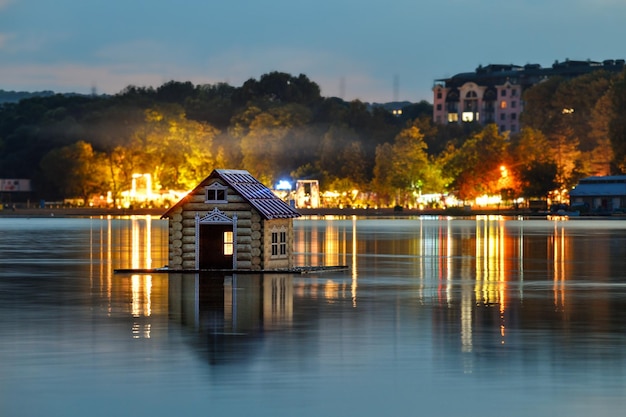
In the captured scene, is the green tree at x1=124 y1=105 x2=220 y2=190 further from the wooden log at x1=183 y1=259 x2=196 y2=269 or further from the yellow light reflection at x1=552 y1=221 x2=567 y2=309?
the wooden log at x1=183 y1=259 x2=196 y2=269

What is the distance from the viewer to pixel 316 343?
2186 cm

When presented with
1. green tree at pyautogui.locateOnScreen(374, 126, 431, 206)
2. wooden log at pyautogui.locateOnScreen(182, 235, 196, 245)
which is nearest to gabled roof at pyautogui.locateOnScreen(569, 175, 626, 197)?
green tree at pyautogui.locateOnScreen(374, 126, 431, 206)

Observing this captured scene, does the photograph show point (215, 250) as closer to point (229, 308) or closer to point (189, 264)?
point (189, 264)

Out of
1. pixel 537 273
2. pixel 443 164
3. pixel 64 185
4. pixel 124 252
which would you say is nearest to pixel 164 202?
pixel 64 185

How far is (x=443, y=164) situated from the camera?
17612 cm

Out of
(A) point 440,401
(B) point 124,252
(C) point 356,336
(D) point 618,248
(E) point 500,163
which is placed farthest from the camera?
(E) point 500,163

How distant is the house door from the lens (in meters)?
39.6

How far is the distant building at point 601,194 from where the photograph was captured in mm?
152000

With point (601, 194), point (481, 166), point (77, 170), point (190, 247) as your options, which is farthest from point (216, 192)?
point (77, 170)

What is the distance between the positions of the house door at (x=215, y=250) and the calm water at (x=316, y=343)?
2.18 meters

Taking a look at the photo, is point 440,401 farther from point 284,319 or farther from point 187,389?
point 284,319

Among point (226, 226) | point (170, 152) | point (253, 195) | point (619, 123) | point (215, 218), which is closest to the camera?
point (215, 218)

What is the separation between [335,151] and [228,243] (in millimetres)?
140940

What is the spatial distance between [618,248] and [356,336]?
3866 centimetres
